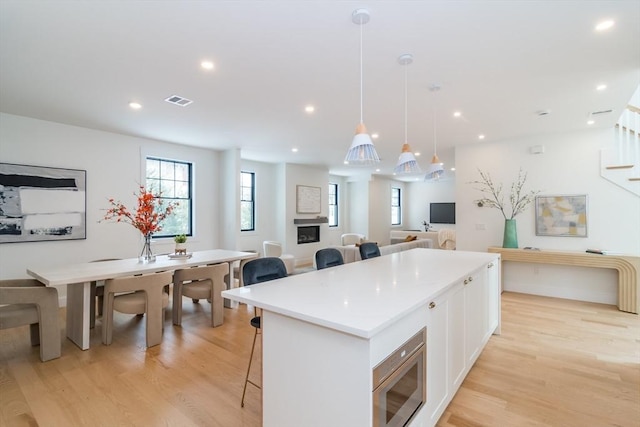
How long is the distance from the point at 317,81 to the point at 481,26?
4.93ft

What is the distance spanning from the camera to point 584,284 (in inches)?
194

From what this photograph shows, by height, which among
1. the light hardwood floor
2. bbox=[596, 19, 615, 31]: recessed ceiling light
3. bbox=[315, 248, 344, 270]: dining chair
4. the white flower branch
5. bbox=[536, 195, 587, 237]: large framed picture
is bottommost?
the light hardwood floor

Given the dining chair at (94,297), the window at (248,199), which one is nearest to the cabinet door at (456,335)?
the dining chair at (94,297)

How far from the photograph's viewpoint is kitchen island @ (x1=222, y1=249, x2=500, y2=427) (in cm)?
131

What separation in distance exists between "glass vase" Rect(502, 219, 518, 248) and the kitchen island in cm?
344

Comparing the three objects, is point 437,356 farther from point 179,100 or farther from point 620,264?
point 620,264

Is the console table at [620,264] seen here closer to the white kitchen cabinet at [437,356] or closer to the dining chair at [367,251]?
the dining chair at [367,251]

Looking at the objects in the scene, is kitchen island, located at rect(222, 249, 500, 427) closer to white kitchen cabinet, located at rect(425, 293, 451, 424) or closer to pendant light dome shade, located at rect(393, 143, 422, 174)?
white kitchen cabinet, located at rect(425, 293, 451, 424)

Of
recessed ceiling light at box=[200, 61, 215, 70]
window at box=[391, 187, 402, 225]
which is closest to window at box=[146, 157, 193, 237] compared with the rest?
recessed ceiling light at box=[200, 61, 215, 70]

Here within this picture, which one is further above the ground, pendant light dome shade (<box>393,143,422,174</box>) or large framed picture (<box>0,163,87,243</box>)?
pendant light dome shade (<box>393,143,422,174</box>)

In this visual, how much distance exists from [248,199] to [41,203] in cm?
398

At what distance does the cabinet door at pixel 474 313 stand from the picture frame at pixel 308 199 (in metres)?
5.90

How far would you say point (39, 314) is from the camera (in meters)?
2.85

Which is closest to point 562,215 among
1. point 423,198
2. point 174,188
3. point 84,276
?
point 84,276
